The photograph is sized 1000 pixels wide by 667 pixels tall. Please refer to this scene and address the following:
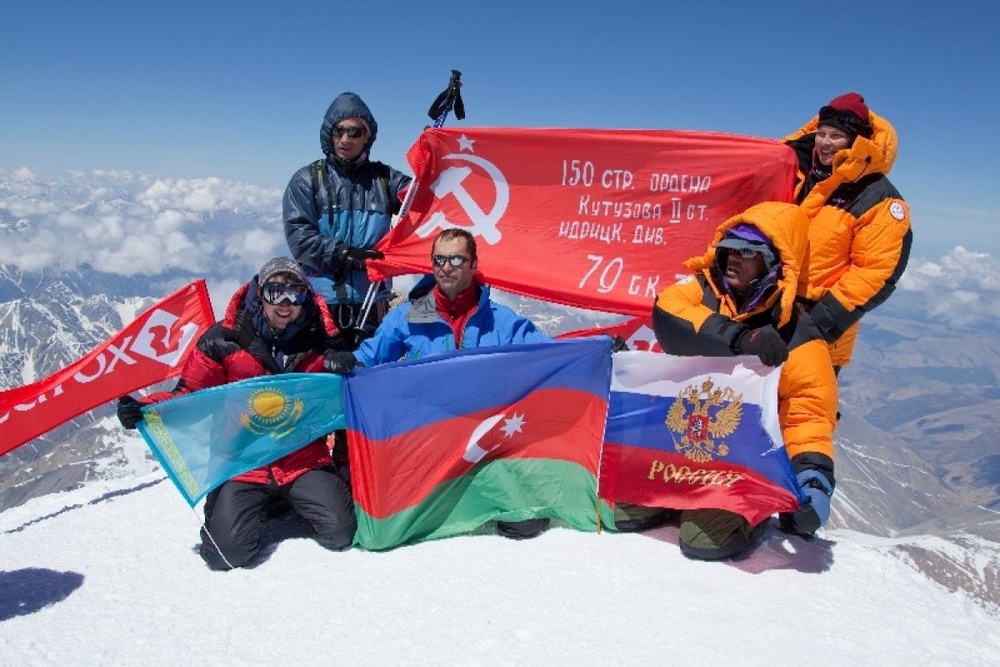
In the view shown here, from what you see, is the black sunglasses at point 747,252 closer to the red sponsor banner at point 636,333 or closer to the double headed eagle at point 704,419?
the double headed eagle at point 704,419

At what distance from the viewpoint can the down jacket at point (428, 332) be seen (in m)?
7.25

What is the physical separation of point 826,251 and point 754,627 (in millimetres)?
3976

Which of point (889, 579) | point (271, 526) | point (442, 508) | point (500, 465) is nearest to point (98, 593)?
point (271, 526)

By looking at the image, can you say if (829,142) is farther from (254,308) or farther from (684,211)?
(254,308)

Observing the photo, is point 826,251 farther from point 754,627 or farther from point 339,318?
point 339,318

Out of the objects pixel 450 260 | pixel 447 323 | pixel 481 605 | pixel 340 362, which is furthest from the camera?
pixel 447 323

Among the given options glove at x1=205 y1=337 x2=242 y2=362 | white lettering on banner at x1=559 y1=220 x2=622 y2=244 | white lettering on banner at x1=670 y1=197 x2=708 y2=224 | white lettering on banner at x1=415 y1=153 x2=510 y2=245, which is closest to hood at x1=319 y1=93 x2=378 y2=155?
white lettering on banner at x1=415 y1=153 x2=510 y2=245

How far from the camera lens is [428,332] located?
7.32 metres

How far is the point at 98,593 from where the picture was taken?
604cm

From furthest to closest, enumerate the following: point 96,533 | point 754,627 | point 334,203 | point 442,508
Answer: point 334,203 < point 96,533 < point 442,508 < point 754,627

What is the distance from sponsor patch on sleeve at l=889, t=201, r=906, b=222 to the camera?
261 inches

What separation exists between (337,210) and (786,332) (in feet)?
19.4

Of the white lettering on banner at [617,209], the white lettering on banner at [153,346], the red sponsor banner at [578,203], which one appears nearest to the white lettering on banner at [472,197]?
the red sponsor banner at [578,203]

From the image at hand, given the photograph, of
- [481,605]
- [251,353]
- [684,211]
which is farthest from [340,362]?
[684,211]
